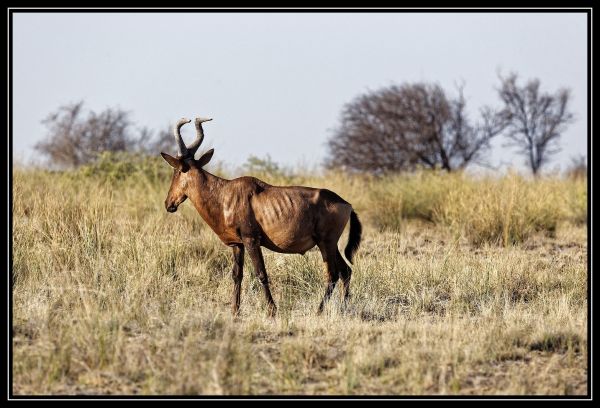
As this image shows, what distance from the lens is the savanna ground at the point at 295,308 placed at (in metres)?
6.93

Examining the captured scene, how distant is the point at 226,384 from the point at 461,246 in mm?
8469

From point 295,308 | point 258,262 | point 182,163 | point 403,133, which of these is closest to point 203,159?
point 182,163

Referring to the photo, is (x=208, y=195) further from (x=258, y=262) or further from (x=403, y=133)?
(x=403, y=133)

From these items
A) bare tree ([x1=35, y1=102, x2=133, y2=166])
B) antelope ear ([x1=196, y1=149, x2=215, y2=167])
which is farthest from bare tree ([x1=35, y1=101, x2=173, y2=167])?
antelope ear ([x1=196, y1=149, x2=215, y2=167])

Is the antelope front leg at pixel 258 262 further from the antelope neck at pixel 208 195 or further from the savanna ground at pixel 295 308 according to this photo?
the antelope neck at pixel 208 195

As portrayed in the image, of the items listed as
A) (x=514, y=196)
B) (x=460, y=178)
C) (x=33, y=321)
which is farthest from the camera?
(x=460, y=178)

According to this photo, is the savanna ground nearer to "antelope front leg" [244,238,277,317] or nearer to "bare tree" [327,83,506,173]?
"antelope front leg" [244,238,277,317]

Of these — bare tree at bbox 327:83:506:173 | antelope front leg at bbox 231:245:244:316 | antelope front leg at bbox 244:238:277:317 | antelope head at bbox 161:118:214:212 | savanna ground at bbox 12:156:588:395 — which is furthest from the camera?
bare tree at bbox 327:83:506:173

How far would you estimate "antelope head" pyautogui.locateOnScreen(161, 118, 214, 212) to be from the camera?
9.02 metres

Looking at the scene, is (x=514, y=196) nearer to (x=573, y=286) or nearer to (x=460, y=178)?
(x=460, y=178)

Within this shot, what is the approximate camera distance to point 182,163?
912 cm

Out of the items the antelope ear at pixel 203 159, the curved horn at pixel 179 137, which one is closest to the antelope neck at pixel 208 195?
the antelope ear at pixel 203 159
